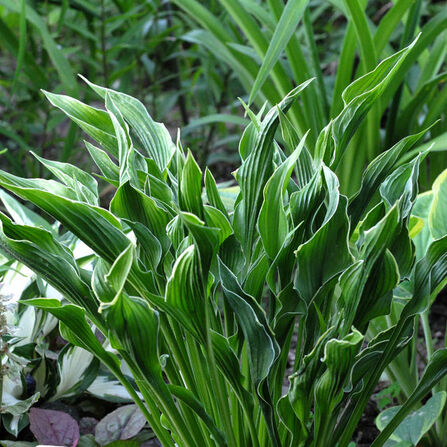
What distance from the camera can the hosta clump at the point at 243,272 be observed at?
0.59 meters

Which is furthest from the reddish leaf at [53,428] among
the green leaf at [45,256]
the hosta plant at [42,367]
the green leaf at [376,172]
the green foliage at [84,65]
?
the green foliage at [84,65]

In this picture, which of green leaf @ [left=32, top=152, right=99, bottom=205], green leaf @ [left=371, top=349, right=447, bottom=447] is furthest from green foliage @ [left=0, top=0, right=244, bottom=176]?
green leaf @ [left=371, top=349, right=447, bottom=447]

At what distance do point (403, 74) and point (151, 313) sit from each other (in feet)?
3.15

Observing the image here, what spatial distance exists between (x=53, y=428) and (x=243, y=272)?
0.32m

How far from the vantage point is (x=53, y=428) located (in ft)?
2.66

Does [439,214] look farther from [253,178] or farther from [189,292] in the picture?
[189,292]

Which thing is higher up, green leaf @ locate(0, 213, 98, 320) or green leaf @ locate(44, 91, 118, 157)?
green leaf @ locate(44, 91, 118, 157)

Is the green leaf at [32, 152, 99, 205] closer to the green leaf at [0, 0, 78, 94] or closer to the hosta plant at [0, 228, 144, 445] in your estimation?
the hosta plant at [0, 228, 144, 445]

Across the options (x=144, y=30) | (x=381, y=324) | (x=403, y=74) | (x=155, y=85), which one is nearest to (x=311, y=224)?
(x=381, y=324)

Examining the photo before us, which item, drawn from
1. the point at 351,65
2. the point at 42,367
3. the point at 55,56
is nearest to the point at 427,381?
the point at 42,367

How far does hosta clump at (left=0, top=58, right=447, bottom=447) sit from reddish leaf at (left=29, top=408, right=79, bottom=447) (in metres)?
0.13

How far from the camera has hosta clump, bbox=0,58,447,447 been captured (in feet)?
1.94

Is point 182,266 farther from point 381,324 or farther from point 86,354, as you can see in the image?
point 381,324

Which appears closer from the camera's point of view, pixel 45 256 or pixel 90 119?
pixel 45 256
